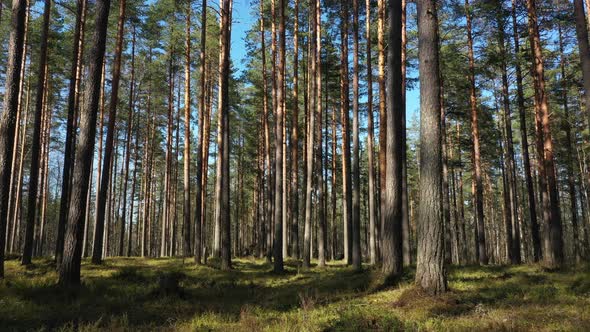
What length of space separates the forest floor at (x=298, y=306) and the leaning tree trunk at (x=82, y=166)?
0.58 metres

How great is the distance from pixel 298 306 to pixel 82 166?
6087 millimetres

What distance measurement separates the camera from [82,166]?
9.05 meters

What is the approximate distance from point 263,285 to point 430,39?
7.98m

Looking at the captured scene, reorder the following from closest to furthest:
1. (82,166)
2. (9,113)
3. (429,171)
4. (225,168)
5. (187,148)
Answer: (429,171)
(82,166)
(9,113)
(225,168)
(187,148)

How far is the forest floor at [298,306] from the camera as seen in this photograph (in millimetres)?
5266

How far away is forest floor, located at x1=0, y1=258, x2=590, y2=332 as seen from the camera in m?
5.27

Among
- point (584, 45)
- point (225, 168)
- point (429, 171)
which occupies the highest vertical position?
point (584, 45)

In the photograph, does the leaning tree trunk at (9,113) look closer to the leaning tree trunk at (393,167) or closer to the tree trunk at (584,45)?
the leaning tree trunk at (393,167)

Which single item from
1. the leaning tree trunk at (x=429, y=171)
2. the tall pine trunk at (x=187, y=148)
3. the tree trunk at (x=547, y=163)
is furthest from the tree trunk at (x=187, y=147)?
the tree trunk at (x=547, y=163)

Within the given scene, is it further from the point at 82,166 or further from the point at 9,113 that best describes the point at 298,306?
the point at 9,113

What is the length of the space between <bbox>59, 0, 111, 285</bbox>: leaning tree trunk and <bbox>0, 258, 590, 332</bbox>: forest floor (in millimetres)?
578

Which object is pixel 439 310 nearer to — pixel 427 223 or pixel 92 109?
pixel 427 223

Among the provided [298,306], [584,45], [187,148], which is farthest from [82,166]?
[584,45]

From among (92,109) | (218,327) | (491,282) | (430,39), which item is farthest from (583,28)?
(92,109)
